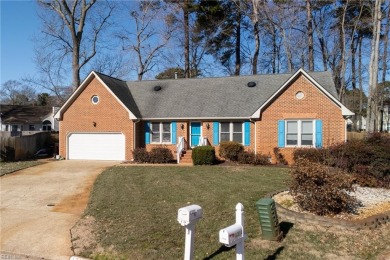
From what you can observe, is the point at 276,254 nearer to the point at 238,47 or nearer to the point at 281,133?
the point at 281,133

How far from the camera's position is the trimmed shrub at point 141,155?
20.6 meters

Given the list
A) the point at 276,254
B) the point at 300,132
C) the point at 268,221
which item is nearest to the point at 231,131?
the point at 300,132

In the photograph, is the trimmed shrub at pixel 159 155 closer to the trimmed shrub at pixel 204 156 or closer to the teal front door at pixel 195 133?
the teal front door at pixel 195 133

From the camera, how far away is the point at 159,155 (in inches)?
802

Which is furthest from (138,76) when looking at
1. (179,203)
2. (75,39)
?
(179,203)

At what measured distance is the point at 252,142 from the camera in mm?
20375

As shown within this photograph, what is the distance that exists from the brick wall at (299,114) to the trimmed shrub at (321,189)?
36.4 feet

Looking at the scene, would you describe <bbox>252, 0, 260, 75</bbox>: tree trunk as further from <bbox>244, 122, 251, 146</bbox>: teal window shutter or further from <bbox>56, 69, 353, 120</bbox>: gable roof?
<bbox>244, 122, 251, 146</bbox>: teal window shutter

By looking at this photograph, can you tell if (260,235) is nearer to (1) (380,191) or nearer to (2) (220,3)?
(1) (380,191)

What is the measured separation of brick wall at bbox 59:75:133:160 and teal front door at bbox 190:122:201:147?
12.8 ft

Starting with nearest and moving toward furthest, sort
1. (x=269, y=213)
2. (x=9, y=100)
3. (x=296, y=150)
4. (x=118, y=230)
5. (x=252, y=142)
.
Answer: (x=269, y=213) < (x=118, y=230) < (x=296, y=150) < (x=252, y=142) < (x=9, y=100)

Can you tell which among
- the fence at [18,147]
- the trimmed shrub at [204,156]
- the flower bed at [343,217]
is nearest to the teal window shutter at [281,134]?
the trimmed shrub at [204,156]

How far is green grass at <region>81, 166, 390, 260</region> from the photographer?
6480mm

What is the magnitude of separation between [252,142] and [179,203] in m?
11.4
